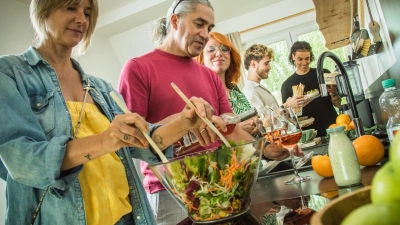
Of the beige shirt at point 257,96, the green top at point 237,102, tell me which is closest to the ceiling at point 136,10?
the beige shirt at point 257,96

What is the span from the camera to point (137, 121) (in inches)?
29.4

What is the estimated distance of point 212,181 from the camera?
62 cm

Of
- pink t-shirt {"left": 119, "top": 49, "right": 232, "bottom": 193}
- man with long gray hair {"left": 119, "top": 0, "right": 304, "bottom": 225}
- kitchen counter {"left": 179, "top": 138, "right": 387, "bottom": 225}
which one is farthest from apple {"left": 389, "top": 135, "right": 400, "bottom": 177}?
pink t-shirt {"left": 119, "top": 49, "right": 232, "bottom": 193}

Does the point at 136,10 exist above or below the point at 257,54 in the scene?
above

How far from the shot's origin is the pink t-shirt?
1.30 metres

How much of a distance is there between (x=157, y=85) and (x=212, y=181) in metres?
0.81

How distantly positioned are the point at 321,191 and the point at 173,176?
0.33 m

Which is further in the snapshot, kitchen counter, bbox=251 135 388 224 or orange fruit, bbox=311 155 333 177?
orange fruit, bbox=311 155 333 177

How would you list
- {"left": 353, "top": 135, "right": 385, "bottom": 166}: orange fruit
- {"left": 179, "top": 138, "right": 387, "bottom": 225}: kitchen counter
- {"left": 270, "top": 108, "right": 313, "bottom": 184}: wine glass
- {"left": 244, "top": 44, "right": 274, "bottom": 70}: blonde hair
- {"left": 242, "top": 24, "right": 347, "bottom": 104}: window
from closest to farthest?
{"left": 179, "top": 138, "right": 387, "bottom": 225}: kitchen counter
{"left": 353, "top": 135, "right": 385, "bottom": 166}: orange fruit
{"left": 270, "top": 108, "right": 313, "bottom": 184}: wine glass
{"left": 244, "top": 44, "right": 274, "bottom": 70}: blonde hair
{"left": 242, "top": 24, "right": 347, "bottom": 104}: window

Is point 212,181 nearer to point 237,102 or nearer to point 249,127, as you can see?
point 249,127

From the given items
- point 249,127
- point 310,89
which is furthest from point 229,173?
A: point 310,89

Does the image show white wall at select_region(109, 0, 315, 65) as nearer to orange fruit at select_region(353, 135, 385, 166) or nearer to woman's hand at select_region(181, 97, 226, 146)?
woman's hand at select_region(181, 97, 226, 146)

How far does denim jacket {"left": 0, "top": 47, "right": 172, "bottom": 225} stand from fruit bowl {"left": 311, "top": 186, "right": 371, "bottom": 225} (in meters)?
0.67

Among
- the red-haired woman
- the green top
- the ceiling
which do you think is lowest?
the green top
